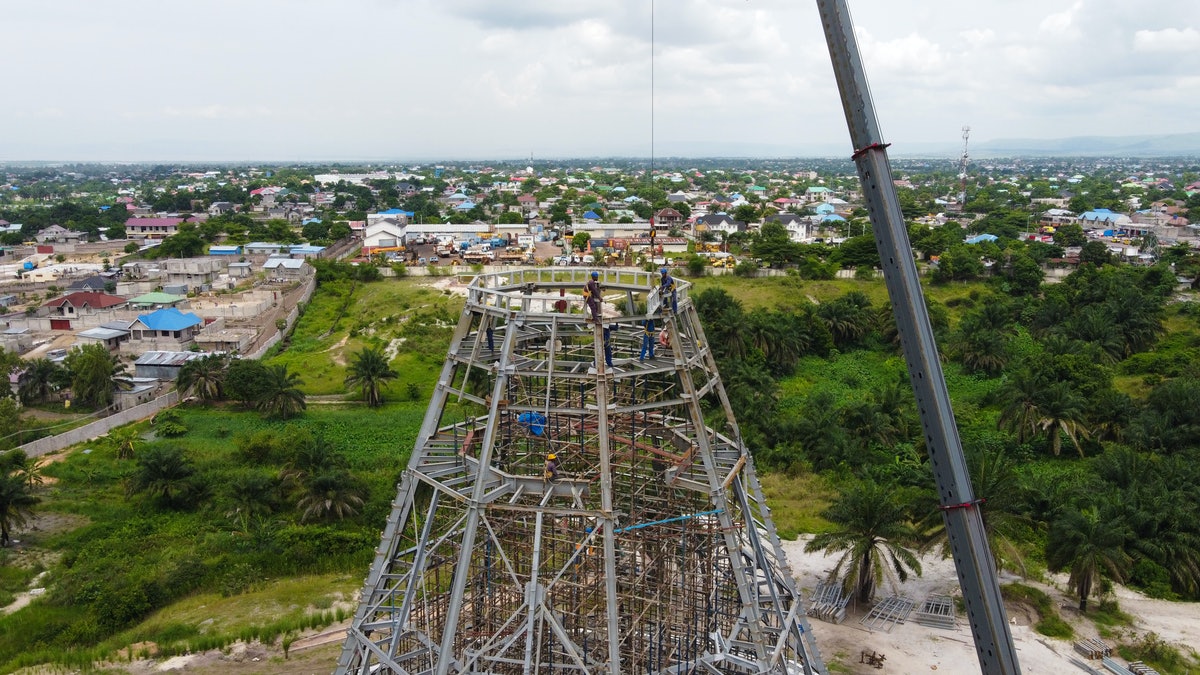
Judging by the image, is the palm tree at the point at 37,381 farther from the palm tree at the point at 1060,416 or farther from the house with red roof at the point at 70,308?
the palm tree at the point at 1060,416

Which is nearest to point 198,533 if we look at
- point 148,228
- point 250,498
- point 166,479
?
point 250,498

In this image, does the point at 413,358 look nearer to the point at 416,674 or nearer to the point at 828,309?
the point at 828,309

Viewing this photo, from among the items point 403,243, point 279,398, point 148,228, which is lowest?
point 279,398

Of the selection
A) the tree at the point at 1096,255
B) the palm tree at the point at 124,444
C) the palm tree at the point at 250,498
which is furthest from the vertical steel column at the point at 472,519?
the tree at the point at 1096,255

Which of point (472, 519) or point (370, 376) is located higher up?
point (472, 519)

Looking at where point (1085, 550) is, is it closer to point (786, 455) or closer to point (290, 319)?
point (786, 455)

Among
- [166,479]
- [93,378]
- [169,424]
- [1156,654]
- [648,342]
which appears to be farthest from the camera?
[93,378]

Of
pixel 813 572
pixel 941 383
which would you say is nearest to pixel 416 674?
pixel 941 383
